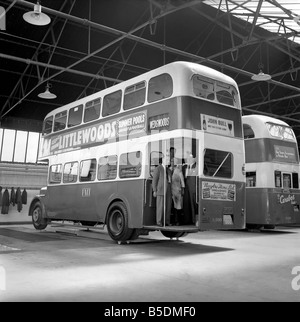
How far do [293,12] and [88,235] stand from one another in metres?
10.0

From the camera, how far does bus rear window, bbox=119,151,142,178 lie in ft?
28.9

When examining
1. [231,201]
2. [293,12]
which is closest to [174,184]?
[231,201]

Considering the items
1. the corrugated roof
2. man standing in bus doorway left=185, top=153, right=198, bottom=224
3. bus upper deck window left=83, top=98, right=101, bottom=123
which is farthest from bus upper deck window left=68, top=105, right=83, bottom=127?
the corrugated roof

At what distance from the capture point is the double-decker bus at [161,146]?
8.16 metres

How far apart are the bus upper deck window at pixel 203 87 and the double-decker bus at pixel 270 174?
5111 mm

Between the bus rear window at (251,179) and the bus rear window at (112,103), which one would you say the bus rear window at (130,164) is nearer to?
the bus rear window at (112,103)

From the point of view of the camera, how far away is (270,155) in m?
12.9

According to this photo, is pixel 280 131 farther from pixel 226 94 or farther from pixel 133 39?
pixel 133 39

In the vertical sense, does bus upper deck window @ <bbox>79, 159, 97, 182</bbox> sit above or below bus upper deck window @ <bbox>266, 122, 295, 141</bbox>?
below

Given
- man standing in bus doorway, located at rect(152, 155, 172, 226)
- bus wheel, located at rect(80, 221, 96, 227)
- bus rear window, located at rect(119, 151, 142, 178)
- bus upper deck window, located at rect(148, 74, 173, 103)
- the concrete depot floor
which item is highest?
bus upper deck window, located at rect(148, 74, 173, 103)

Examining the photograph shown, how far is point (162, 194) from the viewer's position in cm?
820

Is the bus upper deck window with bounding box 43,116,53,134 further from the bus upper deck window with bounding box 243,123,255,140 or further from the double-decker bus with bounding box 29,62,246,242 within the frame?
the bus upper deck window with bounding box 243,123,255,140
